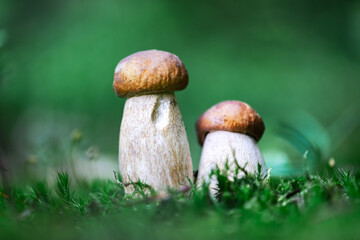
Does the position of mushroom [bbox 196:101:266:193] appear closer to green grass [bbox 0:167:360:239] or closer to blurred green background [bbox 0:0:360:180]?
green grass [bbox 0:167:360:239]

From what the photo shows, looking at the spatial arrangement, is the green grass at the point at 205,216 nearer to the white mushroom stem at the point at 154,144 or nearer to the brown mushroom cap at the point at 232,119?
the white mushroom stem at the point at 154,144

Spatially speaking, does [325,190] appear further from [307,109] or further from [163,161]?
[307,109]

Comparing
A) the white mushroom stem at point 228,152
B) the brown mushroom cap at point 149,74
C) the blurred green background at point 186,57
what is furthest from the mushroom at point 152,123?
the blurred green background at point 186,57

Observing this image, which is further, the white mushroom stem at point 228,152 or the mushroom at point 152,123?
the white mushroom stem at point 228,152

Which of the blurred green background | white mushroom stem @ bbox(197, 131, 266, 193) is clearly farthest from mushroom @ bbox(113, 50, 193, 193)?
the blurred green background

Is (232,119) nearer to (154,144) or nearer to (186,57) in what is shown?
(154,144)

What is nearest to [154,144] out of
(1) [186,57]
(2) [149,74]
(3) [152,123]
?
(3) [152,123]

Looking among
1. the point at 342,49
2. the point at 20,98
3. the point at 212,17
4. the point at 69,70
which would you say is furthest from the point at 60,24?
the point at 342,49

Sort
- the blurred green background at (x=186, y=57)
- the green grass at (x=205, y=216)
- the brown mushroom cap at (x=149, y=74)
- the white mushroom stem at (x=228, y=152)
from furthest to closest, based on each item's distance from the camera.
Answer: the blurred green background at (x=186, y=57), the white mushroom stem at (x=228, y=152), the brown mushroom cap at (x=149, y=74), the green grass at (x=205, y=216)
